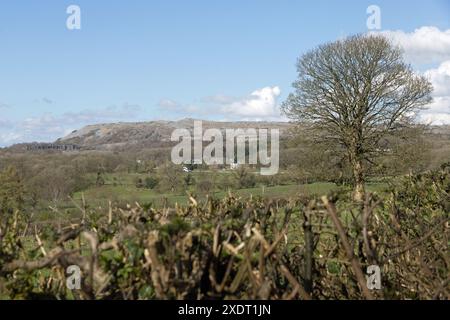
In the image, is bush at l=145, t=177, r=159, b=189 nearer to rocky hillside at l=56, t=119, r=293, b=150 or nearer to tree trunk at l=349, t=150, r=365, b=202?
tree trunk at l=349, t=150, r=365, b=202

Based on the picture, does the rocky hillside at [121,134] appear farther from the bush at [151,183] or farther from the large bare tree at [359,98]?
the large bare tree at [359,98]

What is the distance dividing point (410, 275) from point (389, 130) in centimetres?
2811

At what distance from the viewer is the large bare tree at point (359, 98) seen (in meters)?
29.8

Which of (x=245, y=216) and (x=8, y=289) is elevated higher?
(x=245, y=216)

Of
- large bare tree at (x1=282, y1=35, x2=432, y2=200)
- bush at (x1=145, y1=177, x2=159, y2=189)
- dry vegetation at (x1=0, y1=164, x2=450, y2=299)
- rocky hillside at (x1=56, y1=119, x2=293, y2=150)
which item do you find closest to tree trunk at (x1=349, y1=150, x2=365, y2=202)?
large bare tree at (x1=282, y1=35, x2=432, y2=200)

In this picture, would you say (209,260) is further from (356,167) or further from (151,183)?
(151,183)

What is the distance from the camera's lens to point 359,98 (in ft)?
98.6

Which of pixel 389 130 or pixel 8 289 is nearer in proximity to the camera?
pixel 8 289

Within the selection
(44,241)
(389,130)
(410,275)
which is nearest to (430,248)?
(410,275)

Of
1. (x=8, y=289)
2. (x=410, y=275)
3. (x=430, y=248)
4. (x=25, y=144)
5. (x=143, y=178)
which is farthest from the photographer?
(x=25, y=144)

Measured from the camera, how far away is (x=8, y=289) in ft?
9.33

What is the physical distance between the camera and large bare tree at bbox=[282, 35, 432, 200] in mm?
29781

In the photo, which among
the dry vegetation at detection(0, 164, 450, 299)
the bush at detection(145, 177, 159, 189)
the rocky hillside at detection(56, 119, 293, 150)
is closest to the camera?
the dry vegetation at detection(0, 164, 450, 299)
